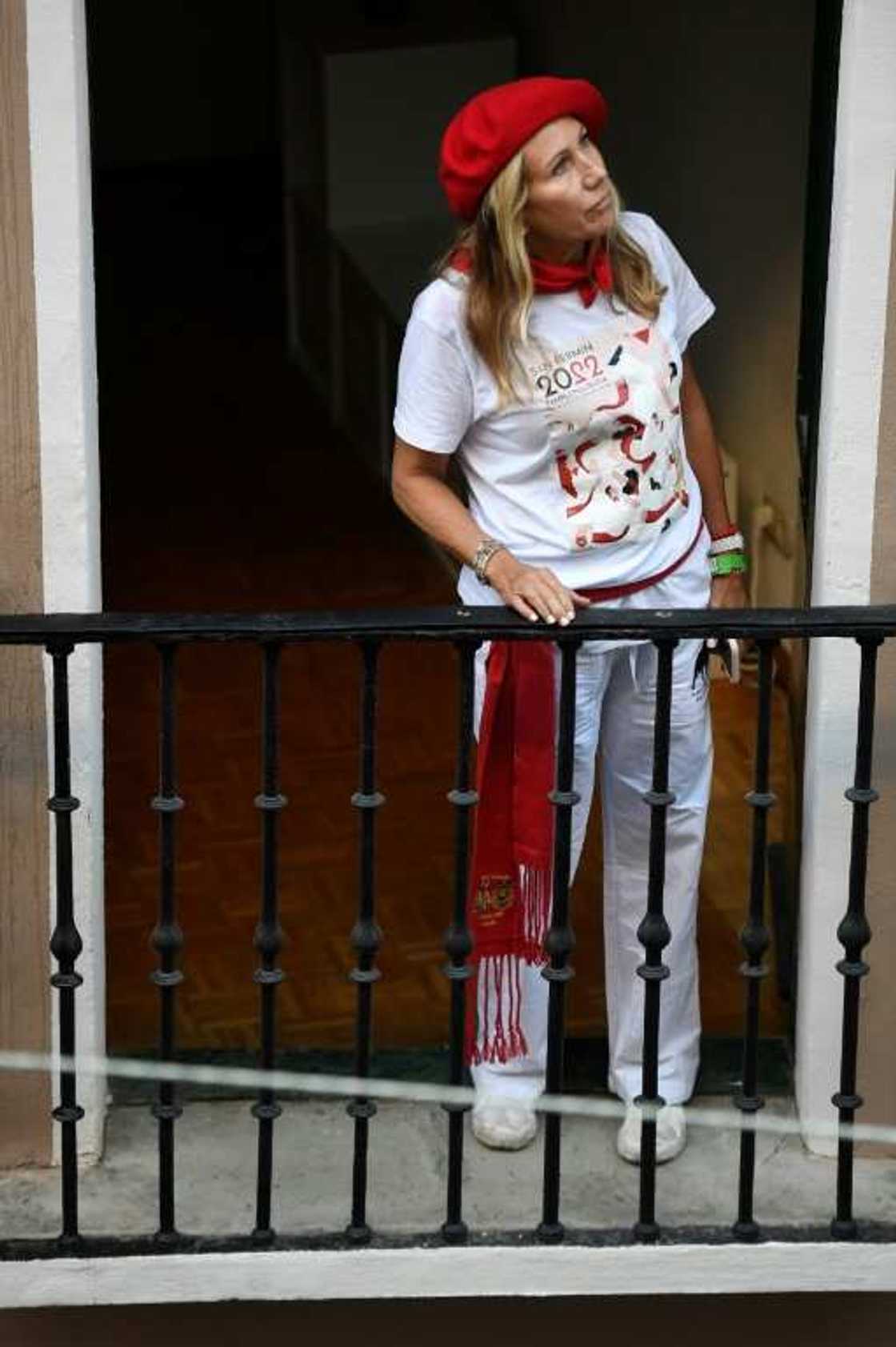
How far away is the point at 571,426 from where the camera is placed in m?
4.20

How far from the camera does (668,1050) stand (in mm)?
4680

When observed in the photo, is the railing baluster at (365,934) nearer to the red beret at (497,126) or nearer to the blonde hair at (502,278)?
the blonde hair at (502,278)

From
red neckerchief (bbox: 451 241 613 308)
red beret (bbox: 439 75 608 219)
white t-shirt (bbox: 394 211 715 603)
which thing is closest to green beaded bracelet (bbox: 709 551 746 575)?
white t-shirt (bbox: 394 211 715 603)

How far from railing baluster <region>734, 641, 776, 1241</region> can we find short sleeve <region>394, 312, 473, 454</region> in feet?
1.97

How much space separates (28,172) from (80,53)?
19 cm

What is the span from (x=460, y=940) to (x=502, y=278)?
3.28 ft

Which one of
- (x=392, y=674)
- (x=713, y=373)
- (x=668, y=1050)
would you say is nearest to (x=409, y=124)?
(x=713, y=373)

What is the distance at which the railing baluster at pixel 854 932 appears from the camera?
4066 millimetres

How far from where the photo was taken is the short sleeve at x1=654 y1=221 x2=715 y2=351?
435cm

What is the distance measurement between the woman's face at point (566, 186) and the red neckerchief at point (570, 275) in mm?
57

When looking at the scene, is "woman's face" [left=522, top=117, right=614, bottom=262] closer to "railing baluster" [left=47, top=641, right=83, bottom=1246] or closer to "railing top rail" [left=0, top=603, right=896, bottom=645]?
"railing top rail" [left=0, top=603, right=896, bottom=645]

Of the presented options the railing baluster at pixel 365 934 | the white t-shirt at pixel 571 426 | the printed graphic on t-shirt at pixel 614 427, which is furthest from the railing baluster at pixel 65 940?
the printed graphic on t-shirt at pixel 614 427

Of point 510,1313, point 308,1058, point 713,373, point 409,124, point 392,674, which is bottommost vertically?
point 510,1313

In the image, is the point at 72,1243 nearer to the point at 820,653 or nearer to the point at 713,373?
the point at 820,653
